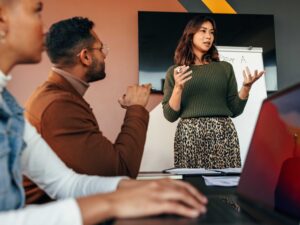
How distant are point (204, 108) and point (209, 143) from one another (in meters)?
0.19

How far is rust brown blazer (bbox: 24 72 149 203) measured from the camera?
908 mm

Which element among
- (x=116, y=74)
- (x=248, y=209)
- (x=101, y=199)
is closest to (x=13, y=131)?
(x=101, y=199)

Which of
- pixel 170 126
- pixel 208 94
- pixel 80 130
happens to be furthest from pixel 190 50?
pixel 80 130

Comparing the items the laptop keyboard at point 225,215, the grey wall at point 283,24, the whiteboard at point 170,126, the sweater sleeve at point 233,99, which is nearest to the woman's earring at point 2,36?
the laptop keyboard at point 225,215

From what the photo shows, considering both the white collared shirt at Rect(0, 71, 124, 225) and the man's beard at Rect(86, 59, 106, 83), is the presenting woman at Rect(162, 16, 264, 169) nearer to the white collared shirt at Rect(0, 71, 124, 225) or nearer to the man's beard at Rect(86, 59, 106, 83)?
the man's beard at Rect(86, 59, 106, 83)

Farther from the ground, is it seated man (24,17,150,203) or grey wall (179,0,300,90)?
grey wall (179,0,300,90)

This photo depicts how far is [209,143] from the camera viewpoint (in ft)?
6.45

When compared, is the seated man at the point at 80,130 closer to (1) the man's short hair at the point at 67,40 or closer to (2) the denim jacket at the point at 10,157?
(1) the man's short hair at the point at 67,40

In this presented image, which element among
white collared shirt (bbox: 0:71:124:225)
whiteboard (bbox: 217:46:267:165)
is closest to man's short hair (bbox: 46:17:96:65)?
white collared shirt (bbox: 0:71:124:225)

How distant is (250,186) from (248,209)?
0.31ft

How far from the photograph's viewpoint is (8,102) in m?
0.69

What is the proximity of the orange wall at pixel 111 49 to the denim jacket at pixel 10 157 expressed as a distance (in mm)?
2323

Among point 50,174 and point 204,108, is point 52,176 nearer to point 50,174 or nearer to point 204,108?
point 50,174

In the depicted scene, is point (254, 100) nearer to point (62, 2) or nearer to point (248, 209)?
point (62, 2)
